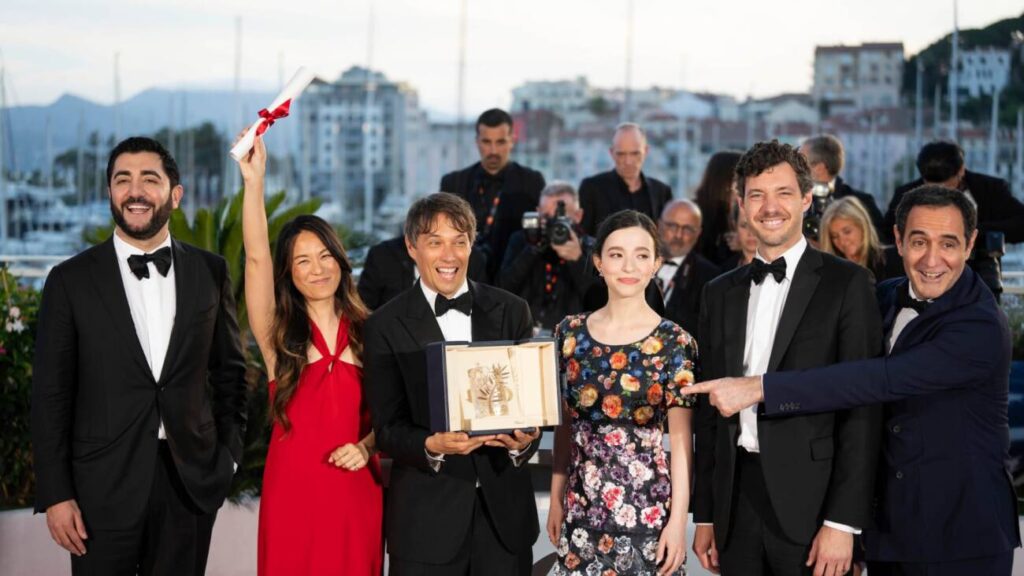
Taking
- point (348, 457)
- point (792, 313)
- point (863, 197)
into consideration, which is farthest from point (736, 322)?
point (863, 197)

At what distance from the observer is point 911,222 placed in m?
3.32

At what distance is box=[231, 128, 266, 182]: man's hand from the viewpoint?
3.63 metres

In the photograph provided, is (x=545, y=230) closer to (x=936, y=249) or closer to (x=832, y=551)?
(x=936, y=249)

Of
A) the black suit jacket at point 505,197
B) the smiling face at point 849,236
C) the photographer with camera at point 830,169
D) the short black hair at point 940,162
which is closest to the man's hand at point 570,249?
the black suit jacket at point 505,197

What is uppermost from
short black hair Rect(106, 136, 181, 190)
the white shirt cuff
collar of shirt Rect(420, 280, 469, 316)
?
short black hair Rect(106, 136, 181, 190)

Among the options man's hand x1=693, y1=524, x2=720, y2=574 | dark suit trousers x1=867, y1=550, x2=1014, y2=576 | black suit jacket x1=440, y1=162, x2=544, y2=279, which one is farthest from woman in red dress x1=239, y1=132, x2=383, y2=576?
black suit jacket x1=440, y1=162, x2=544, y2=279

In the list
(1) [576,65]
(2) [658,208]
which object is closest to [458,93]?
(1) [576,65]

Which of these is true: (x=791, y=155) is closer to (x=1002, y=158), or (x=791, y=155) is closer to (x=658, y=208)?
(x=658, y=208)

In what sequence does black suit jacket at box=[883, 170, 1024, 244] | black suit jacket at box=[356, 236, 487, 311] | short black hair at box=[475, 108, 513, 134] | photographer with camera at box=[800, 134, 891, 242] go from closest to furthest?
1. black suit jacket at box=[356, 236, 487, 311]
2. black suit jacket at box=[883, 170, 1024, 244]
3. photographer with camera at box=[800, 134, 891, 242]
4. short black hair at box=[475, 108, 513, 134]

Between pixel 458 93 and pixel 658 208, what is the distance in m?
21.9

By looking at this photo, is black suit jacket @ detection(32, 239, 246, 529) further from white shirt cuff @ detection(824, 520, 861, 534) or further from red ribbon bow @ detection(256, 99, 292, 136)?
white shirt cuff @ detection(824, 520, 861, 534)

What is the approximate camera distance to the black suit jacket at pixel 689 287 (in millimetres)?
5527

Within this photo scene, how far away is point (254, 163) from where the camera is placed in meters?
3.67

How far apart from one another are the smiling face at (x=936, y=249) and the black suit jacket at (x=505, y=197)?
3.54 meters
